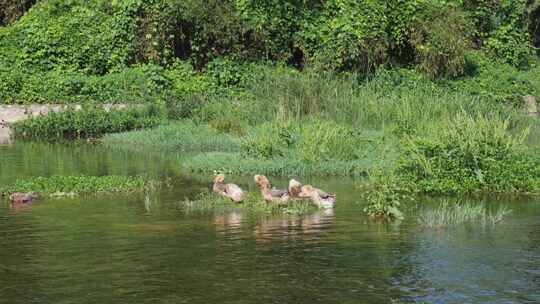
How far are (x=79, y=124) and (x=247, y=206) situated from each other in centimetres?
1089

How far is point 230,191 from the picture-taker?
47.1 feet

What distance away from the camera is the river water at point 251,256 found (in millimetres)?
9727

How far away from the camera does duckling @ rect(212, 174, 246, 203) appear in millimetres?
14281

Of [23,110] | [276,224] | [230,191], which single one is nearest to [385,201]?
[276,224]

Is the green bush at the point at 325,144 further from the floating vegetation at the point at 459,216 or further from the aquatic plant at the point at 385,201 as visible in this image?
the floating vegetation at the point at 459,216

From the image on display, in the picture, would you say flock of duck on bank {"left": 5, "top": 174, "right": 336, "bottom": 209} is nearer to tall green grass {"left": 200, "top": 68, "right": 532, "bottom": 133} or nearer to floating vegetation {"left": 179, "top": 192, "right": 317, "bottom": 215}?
floating vegetation {"left": 179, "top": 192, "right": 317, "bottom": 215}

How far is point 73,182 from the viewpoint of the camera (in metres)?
15.8

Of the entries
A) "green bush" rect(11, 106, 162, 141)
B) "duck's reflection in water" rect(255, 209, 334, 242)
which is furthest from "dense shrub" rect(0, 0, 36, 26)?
"duck's reflection in water" rect(255, 209, 334, 242)

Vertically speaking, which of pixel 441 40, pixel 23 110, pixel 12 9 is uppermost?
pixel 12 9

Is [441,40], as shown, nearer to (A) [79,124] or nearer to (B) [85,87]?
(B) [85,87]

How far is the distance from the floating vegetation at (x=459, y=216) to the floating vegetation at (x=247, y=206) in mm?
1629

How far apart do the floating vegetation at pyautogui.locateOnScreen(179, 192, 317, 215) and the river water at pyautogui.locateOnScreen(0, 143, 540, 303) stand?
0.24 m

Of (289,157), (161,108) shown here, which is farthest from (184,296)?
(161,108)

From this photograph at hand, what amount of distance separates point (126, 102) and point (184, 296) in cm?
1709
